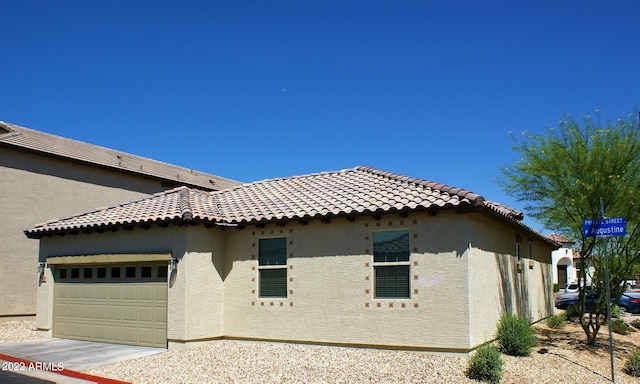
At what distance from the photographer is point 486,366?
10.6 meters

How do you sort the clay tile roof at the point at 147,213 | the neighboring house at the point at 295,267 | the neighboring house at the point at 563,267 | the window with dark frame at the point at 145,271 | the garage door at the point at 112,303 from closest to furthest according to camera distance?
the neighboring house at the point at 295,267
the clay tile roof at the point at 147,213
the garage door at the point at 112,303
the window with dark frame at the point at 145,271
the neighboring house at the point at 563,267

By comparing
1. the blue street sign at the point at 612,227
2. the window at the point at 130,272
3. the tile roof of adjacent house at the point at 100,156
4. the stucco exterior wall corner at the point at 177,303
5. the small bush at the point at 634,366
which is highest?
the tile roof of adjacent house at the point at 100,156

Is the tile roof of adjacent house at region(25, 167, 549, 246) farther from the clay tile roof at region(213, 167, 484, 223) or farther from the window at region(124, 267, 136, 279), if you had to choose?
the window at region(124, 267, 136, 279)

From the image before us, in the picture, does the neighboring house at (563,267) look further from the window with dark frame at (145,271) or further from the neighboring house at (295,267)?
the window with dark frame at (145,271)

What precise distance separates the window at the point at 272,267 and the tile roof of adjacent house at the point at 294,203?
0.73 meters

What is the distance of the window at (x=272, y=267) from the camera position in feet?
48.4

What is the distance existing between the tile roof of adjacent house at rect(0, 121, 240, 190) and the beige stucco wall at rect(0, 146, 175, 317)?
15.0 inches

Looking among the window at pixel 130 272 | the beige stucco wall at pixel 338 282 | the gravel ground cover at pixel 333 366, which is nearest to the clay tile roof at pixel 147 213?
the beige stucco wall at pixel 338 282

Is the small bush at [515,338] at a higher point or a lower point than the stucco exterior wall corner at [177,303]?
lower

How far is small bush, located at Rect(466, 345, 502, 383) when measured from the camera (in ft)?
34.6

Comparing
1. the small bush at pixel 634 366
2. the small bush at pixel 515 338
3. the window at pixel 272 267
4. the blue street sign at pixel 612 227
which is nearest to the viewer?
the blue street sign at pixel 612 227

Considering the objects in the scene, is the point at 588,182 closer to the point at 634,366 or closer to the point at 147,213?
the point at 634,366

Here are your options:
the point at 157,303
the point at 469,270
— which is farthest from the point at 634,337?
the point at 157,303

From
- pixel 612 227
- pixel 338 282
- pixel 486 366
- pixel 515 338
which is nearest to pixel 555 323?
pixel 515 338
